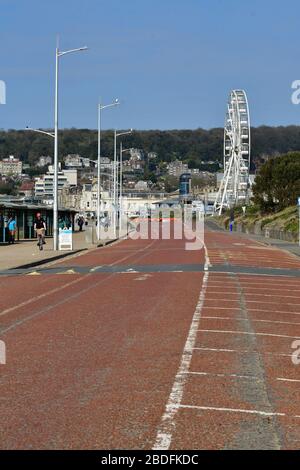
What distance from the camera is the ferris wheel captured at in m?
107

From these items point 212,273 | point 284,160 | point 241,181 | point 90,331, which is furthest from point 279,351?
point 241,181

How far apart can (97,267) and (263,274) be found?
20.1ft

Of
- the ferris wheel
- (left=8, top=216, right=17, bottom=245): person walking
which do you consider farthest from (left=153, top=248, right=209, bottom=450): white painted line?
the ferris wheel

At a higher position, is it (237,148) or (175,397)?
(237,148)

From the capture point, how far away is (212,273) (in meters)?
24.3

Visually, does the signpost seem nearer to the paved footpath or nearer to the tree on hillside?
the paved footpath

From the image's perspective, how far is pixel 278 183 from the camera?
86250 millimetres

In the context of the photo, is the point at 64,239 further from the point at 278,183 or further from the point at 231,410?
the point at 278,183

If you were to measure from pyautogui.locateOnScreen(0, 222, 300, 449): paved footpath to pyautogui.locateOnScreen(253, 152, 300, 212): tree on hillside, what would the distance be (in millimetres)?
66372

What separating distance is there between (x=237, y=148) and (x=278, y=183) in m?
27.5

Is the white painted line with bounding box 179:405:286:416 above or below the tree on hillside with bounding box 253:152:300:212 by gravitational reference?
below

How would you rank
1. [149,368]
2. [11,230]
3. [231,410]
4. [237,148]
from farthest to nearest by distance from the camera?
1. [237,148]
2. [11,230]
3. [149,368]
4. [231,410]

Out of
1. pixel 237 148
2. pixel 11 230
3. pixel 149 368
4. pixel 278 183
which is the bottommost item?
pixel 149 368

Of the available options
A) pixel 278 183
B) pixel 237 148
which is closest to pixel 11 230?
pixel 278 183
